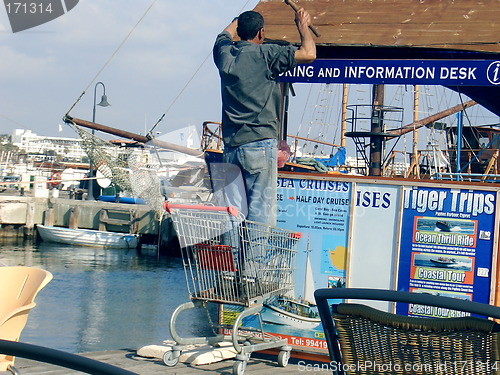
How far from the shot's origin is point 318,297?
2924 mm

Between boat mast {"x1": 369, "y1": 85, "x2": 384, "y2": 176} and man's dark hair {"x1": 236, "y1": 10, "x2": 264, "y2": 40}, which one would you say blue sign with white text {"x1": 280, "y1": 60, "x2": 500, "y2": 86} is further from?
boat mast {"x1": 369, "y1": 85, "x2": 384, "y2": 176}

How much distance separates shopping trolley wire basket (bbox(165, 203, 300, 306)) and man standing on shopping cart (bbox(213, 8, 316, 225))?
0.34 m

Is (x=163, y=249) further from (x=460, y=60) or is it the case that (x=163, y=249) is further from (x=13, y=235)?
(x=460, y=60)

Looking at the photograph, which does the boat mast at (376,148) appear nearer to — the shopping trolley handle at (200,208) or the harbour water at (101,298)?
the shopping trolley handle at (200,208)

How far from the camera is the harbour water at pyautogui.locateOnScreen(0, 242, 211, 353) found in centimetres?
1739

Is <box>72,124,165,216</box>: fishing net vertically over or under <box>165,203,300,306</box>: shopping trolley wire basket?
over

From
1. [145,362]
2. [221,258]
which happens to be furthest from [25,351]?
[145,362]

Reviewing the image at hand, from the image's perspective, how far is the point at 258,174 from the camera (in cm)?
650

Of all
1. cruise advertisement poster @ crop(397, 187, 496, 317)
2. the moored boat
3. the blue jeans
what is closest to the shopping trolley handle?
the blue jeans

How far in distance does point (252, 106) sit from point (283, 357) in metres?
2.30

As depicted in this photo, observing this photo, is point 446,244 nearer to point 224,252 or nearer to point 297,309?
point 297,309

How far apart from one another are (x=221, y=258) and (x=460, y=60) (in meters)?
2.88

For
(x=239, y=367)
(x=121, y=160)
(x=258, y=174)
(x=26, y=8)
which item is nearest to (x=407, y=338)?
(x=239, y=367)

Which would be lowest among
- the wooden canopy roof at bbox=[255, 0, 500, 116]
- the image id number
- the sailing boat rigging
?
the sailing boat rigging
